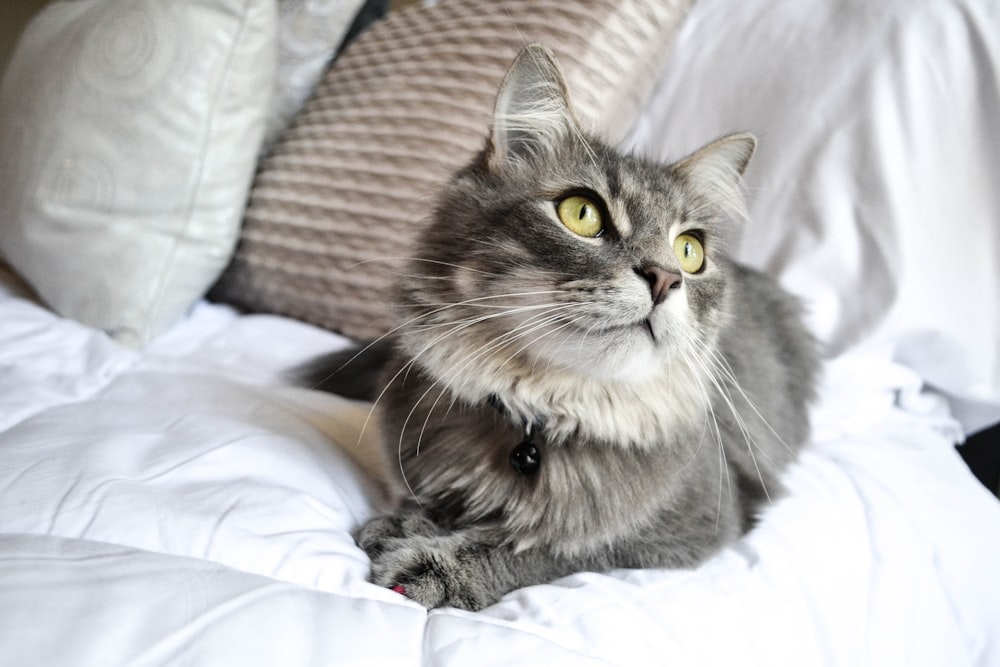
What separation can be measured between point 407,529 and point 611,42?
1.09 meters

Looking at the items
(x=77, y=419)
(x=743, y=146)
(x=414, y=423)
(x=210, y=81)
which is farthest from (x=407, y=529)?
(x=210, y=81)

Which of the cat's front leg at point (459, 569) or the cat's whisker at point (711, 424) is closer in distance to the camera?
the cat's front leg at point (459, 569)

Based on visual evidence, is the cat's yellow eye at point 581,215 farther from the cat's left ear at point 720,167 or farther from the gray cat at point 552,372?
the cat's left ear at point 720,167

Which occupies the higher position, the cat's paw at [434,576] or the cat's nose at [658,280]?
the cat's nose at [658,280]

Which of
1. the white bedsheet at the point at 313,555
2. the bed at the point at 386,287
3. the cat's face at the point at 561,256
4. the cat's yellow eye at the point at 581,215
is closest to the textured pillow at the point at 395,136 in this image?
the bed at the point at 386,287

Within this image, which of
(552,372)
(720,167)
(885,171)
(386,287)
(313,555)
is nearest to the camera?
(313,555)

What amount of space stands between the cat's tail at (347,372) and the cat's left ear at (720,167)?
630mm

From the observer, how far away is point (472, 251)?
0.85m

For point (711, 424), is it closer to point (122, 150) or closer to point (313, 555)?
point (313, 555)

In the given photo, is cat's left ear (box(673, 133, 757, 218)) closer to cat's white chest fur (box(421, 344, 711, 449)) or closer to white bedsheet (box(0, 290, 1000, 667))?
cat's white chest fur (box(421, 344, 711, 449))

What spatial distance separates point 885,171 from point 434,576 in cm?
116

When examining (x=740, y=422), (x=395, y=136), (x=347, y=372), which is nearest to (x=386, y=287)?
(x=347, y=372)

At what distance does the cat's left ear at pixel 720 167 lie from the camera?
1.01 m

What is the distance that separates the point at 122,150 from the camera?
134 centimetres
